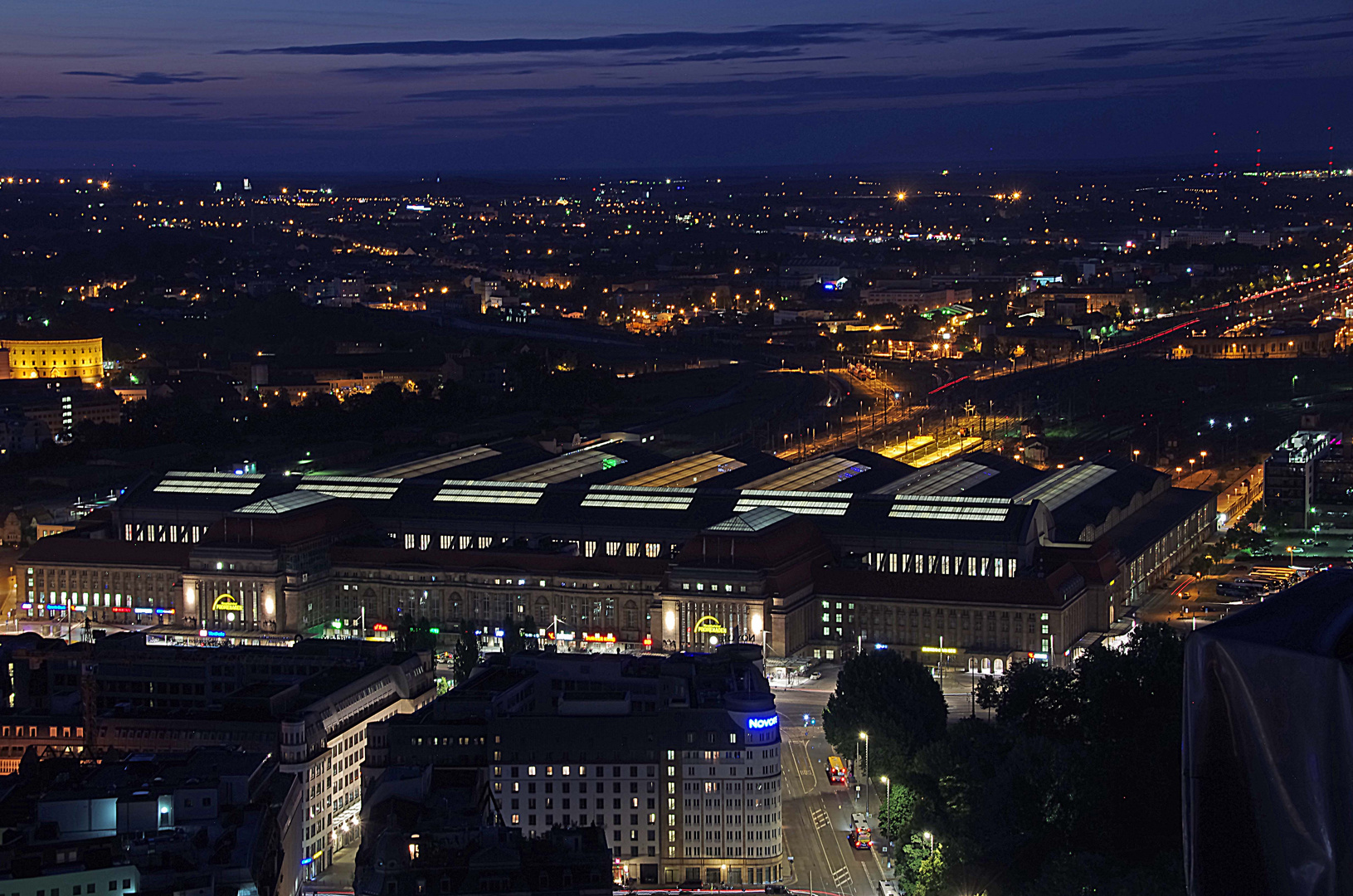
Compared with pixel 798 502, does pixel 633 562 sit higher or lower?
lower

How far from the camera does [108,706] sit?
89.9 feet

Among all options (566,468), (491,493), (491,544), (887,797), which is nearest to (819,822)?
(887,797)

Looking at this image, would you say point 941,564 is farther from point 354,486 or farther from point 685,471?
point 354,486

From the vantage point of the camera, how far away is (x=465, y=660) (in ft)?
104

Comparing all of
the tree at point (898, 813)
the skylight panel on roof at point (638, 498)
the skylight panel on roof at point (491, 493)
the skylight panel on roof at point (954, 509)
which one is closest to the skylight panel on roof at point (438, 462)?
the skylight panel on roof at point (491, 493)

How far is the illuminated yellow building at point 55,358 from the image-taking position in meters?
78.8

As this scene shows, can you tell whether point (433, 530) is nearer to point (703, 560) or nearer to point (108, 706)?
point (703, 560)

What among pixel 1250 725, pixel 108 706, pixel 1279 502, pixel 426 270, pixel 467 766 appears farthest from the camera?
pixel 426 270

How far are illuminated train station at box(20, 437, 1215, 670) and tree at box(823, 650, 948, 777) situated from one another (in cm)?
731

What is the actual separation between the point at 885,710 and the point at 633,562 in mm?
11933

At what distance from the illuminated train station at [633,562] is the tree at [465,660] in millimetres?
3247

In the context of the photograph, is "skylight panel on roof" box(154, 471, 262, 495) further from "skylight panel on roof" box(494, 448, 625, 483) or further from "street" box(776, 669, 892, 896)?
"street" box(776, 669, 892, 896)

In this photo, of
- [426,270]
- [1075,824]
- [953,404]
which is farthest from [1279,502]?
[426,270]

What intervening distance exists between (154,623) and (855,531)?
1328 cm
